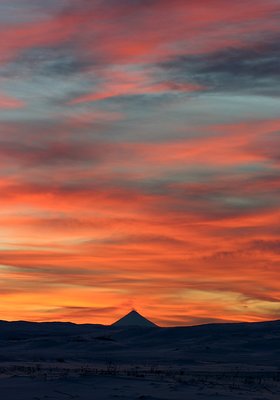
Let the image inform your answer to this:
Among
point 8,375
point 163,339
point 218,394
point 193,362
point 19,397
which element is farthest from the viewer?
point 163,339

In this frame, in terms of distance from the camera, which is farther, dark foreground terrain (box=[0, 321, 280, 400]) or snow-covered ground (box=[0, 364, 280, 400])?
dark foreground terrain (box=[0, 321, 280, 400])

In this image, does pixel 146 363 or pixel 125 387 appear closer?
pixel 125 387

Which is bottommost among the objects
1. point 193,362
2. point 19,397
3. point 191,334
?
point 19,397

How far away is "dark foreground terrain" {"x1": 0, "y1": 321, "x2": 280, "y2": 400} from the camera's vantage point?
21844mm

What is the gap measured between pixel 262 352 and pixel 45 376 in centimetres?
2595

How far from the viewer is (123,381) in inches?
930

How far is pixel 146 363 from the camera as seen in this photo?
37281mm

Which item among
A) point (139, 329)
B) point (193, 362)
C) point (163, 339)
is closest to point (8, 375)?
point (193, 362)

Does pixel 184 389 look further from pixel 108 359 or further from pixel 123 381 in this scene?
pixel 108 359

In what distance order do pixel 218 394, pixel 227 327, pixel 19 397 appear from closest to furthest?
pixel 19 397 → pixel 218 394 → pixel 227 327

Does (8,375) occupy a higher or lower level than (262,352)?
lower

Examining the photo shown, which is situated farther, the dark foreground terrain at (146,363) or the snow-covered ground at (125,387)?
the dark foreground terrain at (146,363)

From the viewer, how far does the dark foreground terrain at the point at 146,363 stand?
71.7 ft

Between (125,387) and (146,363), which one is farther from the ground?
(146,363)
